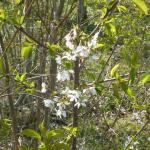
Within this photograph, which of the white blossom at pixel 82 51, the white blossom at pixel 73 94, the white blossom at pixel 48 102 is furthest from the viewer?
the white blossom at pixel 48 102

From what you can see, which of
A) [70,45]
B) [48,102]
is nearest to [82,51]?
[70,45]

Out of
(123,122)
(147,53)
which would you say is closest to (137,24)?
(123,122)

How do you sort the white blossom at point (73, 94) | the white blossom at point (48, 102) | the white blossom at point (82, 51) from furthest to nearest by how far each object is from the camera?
the white blossom at point (48, 102) < the white blossom at point (73, 94) < the white blossom at point (82, 51)

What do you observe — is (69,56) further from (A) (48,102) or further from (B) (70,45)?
(A) (48,102)

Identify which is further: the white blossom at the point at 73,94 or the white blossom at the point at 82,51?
the white blossom at the point at 73,94

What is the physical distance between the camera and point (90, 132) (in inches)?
196

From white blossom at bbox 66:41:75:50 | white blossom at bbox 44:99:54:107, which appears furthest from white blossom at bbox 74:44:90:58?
white blossom at bbox 44:99:54:107

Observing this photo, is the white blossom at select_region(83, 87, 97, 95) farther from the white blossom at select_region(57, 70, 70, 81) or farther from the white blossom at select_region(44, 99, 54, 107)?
the white blossom at select_region(44, 99, 54, 107)

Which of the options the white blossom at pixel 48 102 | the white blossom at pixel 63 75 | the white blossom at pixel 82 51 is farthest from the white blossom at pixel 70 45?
the white blossom at pixel 48 102

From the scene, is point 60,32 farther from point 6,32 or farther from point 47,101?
point 6,32

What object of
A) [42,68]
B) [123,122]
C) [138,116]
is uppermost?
[42,68]

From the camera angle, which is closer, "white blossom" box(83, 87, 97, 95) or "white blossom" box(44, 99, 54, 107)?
"white blossom" box(83, 87, 97, 95)

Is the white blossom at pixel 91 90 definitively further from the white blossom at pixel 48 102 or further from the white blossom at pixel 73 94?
the white blossom at pixel 48 102

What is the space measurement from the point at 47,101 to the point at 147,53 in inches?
240
